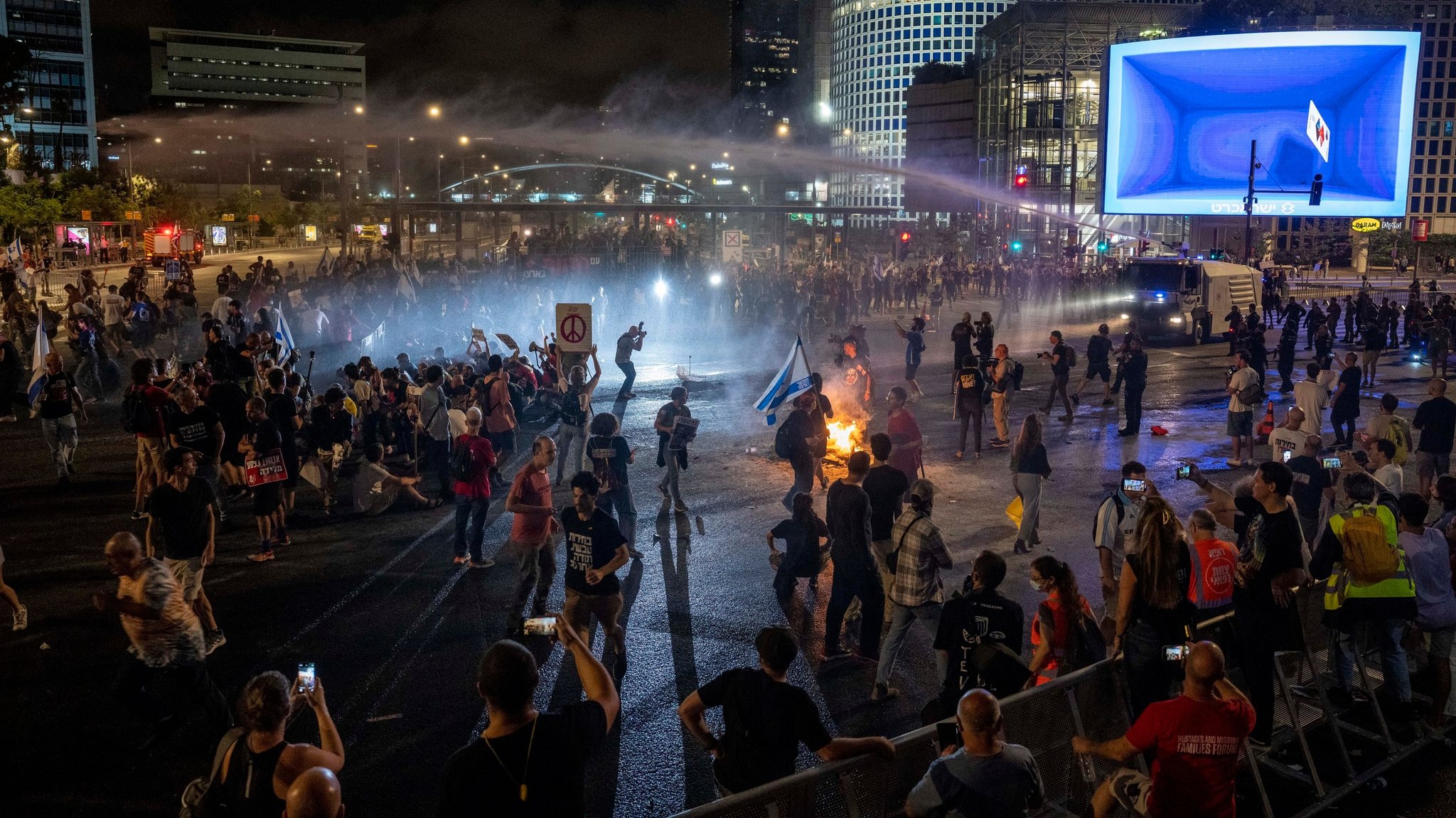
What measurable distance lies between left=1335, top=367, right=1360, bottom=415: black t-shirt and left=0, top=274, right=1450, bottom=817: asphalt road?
186 cm

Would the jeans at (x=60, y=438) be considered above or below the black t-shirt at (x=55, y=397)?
below

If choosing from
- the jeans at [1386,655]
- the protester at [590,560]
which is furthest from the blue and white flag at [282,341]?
the jeans at [1386,655]

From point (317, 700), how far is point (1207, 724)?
11.8 feet

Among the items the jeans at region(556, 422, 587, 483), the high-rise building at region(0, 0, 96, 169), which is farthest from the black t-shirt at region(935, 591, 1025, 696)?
the high-rise building at region(0, 0, 96, 169)

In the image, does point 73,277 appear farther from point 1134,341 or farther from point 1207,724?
point 1207,724

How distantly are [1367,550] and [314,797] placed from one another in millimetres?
6235

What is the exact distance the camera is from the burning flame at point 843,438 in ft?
48.9

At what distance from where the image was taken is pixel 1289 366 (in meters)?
20.7

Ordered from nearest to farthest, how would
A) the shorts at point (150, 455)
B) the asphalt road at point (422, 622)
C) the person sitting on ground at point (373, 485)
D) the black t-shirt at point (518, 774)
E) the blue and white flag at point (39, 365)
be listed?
the black t-shirt at point (518, 774), the asphalt road at point (422, 622), the shorts at point (150, 455), the person sitting on ground at point (373, 485), the blue and white flag at point (39, 365)

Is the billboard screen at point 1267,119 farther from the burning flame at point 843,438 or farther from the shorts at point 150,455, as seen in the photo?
the shorts at point 150,455

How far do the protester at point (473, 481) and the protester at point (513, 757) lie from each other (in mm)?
6121

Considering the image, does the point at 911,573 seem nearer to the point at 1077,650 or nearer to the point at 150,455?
the point at 1077,650

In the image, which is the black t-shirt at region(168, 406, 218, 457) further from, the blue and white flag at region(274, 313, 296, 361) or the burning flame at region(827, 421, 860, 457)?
the burning flame at region(827, 421, 860, 457)

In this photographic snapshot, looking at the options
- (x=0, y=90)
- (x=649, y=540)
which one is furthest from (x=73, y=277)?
(x=649, y=540)
